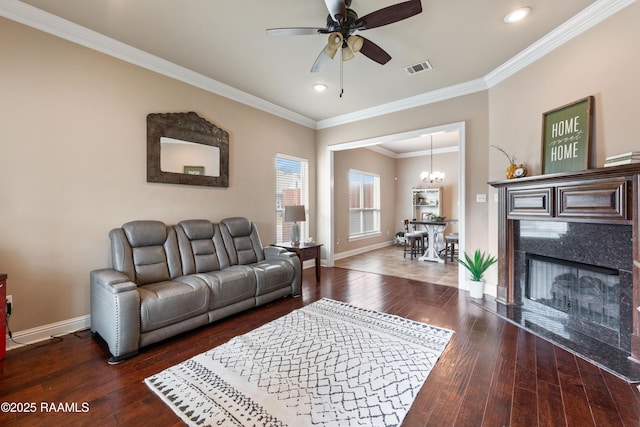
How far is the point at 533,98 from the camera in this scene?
3174 mm

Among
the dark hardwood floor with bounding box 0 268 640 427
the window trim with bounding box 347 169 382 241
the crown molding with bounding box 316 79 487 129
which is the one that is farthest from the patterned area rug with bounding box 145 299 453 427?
the window trim with bounding box 347 169 382 241

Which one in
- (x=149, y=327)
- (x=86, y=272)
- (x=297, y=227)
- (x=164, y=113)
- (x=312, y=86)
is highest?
(x=312, y=86)

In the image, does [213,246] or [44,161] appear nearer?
[44,161]

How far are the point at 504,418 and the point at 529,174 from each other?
273 cm

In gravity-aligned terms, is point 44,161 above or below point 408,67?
below

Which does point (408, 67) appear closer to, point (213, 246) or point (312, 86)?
point (312, 86)

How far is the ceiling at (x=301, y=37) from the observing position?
242 cm

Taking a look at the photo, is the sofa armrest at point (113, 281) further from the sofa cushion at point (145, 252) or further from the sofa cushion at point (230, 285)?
the sofa cushion at point (230, 285)

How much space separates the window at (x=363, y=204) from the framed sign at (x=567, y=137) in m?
4.44

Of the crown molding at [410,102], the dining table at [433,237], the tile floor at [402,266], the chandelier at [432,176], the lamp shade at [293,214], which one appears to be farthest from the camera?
the chandelier at [432,176]

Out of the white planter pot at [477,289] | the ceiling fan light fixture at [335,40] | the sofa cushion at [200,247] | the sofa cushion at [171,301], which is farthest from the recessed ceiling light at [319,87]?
the white planter pot at [477,289]

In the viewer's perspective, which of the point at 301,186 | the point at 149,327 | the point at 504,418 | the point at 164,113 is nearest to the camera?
the point at 504,418

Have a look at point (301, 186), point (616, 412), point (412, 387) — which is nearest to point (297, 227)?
point (301, 186)

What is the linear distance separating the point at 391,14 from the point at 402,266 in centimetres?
464
